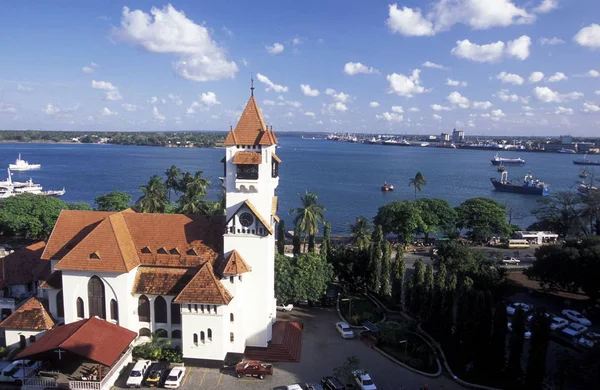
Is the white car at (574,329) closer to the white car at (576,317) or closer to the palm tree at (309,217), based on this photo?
the white car at (576,317)

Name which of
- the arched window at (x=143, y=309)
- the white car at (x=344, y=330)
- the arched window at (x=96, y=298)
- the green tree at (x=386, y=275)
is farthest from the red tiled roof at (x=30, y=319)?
the green tree at (x=386, y=275)

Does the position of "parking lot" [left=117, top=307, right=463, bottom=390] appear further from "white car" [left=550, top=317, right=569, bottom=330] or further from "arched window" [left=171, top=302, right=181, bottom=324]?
"white car" [left=550, top=317, right=569, bottom=330]

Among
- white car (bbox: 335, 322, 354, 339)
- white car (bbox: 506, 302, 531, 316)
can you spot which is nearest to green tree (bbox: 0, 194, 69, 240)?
white car (bbox: 335, 322, 354, 339)

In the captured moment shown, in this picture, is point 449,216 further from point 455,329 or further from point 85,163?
point 85,163

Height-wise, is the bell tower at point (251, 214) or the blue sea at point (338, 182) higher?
the bell tower at point (251, 214)

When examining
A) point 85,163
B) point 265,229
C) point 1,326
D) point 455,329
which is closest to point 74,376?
point 1,326

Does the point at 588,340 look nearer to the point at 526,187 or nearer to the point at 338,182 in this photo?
the point at 526,187
